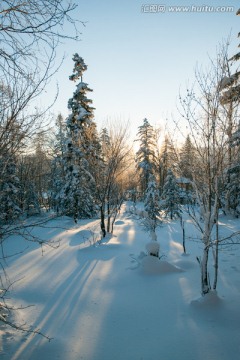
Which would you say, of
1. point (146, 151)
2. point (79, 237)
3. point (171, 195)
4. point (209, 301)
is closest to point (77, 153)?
point (79, 237)

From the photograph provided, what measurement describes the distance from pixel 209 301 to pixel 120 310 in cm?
210

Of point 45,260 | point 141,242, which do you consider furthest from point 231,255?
point 45,260

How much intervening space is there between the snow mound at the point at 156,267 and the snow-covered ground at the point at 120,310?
4 cm

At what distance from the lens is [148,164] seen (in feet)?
132

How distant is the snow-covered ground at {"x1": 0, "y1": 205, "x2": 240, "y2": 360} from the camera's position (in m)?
4.26

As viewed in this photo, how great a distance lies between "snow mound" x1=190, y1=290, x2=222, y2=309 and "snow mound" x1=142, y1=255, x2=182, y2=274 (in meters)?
2.59

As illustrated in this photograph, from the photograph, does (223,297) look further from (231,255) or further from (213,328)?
(231,255)

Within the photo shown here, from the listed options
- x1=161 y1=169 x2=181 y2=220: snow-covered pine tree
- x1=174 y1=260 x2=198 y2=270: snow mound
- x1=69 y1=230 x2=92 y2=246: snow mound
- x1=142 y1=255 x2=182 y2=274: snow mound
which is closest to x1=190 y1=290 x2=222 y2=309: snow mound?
x1=142 y1=255 x2=182 y2=274: snow mound

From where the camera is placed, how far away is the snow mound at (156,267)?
8359 mm

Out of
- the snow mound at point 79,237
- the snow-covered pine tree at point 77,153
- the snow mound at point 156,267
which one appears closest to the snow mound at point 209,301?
the snow mound at point 156,267

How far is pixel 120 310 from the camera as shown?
593 centimetres

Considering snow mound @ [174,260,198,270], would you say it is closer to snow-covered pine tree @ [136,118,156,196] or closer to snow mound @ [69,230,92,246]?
snow mound @ [69,230,92,246]

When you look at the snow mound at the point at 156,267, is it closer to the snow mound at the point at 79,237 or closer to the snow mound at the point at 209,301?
the snow mound at the point at 209,301

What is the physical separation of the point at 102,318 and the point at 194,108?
520 cm
